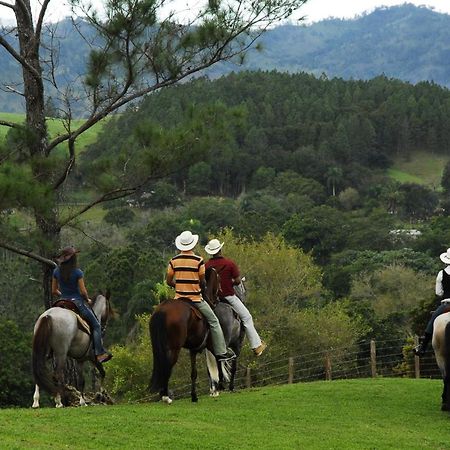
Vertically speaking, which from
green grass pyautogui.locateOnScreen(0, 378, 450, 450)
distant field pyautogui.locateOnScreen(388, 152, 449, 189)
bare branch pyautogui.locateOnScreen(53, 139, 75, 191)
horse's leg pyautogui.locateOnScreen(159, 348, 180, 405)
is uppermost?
distant field pyautogui.locateOnScreen(388, 152, 449, 189)

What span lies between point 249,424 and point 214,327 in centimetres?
216

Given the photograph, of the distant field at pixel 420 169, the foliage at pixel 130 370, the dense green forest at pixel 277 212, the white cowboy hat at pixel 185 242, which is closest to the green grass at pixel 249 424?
the white cowboy hat at pixel 185 242

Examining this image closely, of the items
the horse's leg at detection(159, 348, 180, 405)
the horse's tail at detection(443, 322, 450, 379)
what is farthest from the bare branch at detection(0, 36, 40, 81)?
the horse's tail at detection(443, 322, 450, 379)

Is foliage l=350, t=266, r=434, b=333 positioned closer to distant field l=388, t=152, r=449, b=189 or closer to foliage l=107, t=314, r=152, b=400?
foliage l=107, t=314, r=152, b=400

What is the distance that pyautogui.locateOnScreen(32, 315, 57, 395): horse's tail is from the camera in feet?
39.3

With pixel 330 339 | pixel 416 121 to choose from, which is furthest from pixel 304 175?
pixel 330 339

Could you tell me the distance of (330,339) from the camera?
118 feet

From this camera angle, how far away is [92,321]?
42.1 feet

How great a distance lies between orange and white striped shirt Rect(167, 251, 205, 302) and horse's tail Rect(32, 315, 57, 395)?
191 cm

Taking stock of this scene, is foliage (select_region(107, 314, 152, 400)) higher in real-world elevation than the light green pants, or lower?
lower

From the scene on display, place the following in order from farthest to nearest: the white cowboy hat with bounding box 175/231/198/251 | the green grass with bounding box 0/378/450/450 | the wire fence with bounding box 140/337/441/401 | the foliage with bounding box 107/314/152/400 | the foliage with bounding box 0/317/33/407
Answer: the foliage with bounding box 107/314/152/400 → the foliage with bounding box 0/317/33/407 → the wire fence with bounding box 140/337/441/401 → the white cowboy hat with bounding box 175/231/198/251 → the green grass with bounding box 0/378/450/450

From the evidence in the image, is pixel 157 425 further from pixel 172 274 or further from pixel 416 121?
pixel 416 121

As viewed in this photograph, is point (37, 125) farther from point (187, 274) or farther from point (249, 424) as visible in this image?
point (249, 424)

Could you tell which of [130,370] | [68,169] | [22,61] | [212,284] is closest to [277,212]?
[130,370]
